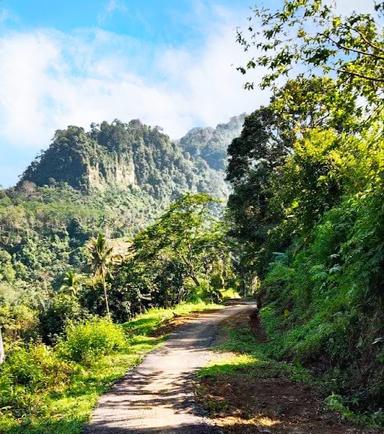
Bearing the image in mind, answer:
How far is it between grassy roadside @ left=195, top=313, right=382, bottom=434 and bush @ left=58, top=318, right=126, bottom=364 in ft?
12.6

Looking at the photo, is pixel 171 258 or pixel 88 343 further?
pixel 171 258

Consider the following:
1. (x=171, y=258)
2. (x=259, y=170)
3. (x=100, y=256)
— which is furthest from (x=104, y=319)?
(x=100, y=256)

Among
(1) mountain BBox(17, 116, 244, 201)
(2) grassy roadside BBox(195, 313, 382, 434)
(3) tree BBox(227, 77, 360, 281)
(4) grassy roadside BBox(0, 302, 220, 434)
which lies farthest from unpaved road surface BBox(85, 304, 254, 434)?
(1) mountain BBox(17, 116, 244, 201)

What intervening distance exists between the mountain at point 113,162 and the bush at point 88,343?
148 meters

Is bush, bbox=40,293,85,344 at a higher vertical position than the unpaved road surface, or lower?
higher

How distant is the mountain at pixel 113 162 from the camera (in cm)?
16238

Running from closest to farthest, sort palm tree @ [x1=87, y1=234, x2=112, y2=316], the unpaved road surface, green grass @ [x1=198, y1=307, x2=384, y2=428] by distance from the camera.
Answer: green grass @ [x1=198, y1=307, x2=384, y2=428]
the unpaved road surface
palm tree @ [x1=87, y1=234, x2=112, y2=316]

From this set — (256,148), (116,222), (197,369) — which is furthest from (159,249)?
(116,222)

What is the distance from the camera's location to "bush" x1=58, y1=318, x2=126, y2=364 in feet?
45.7

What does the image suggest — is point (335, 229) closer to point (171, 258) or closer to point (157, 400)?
point (157, 400)

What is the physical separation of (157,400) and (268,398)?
90.3 inches

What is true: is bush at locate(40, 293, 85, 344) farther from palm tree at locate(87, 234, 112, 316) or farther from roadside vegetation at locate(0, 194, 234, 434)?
palm tree at locate(87, 234, 112, 316)

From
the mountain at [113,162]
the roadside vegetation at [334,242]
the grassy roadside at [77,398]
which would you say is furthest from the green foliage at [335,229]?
the mountain at [113,162]

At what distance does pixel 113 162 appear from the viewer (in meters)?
170
